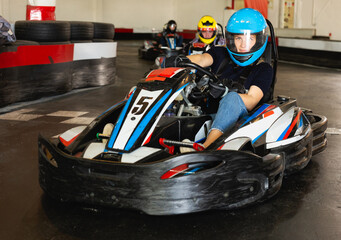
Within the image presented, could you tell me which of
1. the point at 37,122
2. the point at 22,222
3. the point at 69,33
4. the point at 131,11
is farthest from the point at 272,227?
the point at 131,11

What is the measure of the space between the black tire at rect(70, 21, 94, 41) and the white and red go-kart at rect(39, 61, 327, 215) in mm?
3115

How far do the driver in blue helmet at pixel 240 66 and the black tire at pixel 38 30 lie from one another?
2.31m

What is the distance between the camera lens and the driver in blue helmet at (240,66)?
2.21m

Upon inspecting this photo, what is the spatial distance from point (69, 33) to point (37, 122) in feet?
5.47

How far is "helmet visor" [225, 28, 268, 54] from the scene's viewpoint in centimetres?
247

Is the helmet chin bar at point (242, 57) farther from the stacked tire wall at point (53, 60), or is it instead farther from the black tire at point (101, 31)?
the black tire at point (101, 31)

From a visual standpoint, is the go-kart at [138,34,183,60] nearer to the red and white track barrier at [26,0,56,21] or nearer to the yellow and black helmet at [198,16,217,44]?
the yellow and black helmet at [198,16,217,44]

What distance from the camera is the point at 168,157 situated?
178 cm

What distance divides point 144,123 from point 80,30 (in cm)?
352

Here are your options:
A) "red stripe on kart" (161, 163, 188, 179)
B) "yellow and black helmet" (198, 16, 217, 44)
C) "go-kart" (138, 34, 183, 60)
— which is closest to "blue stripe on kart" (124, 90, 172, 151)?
"red stripe on kart" (161, 163, 188, 179)

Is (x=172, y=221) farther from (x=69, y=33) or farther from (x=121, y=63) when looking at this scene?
(x=121, y=63)

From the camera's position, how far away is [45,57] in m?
4.52

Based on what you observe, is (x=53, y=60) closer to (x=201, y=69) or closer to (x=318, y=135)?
(x=201, y=69)

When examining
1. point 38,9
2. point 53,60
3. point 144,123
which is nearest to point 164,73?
point 144,123
